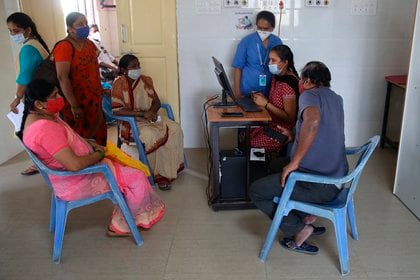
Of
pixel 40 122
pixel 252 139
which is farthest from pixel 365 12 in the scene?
pixel 40 122

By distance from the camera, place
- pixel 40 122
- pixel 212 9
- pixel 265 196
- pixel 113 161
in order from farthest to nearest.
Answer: pixel 212 9 < pixel 113 161 < pixel 265 196 < pixel 40 122

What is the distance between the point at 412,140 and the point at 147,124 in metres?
1.94

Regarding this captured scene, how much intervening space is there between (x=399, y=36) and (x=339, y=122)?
2330 millimetres

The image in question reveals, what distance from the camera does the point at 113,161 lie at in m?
2.33

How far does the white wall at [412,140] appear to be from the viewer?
2.59 metres

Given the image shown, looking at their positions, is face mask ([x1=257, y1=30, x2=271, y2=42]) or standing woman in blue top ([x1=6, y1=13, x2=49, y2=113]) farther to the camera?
face mask ([x1=257, y1=30, x2=271, y2=42])

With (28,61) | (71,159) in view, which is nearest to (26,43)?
(28,61)

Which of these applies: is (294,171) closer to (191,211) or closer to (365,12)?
(191,211)

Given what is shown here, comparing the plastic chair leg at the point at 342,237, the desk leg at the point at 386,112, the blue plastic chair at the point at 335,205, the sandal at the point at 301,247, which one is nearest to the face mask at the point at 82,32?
the blue plastic chair at the point at 335,205

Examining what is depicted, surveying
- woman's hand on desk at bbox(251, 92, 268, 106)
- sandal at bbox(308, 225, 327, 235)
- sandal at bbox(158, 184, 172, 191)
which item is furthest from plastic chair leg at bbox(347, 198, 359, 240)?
sandal at bbox(158, 184, 172, 191)

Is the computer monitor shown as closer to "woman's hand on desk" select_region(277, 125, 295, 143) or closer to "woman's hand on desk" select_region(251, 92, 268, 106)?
"woman's hand on desk" select_region(251, 92, 268, 106)

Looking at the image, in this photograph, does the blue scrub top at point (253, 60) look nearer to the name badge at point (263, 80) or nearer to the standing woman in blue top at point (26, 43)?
the name badge at point (263, 80)

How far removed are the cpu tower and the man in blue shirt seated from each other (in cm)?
52

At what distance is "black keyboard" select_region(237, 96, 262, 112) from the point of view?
8.75 ft
